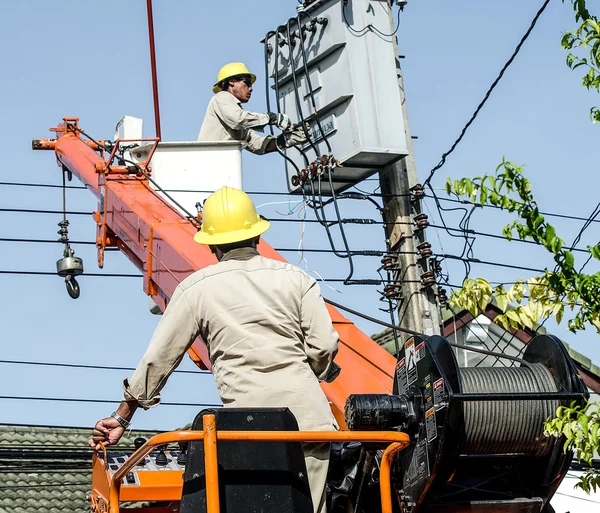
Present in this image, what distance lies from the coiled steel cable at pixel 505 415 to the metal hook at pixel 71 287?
6.18 m

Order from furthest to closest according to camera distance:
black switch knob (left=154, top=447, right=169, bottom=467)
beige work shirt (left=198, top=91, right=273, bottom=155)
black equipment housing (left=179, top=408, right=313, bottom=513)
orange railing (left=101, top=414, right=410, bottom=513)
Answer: beige work shirt (left=198, top=91, right=273, bottom=155) < black switch knob (left=154, top=447, right=169, bottom=467) < black equipment housing (left=179, top=408, right=313, bottom=513) < orange railing (left=101, top=414, right=410, bottom=513)

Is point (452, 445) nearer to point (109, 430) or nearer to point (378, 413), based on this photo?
point (378, 413)

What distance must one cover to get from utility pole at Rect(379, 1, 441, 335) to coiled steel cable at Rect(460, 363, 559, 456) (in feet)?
15.4

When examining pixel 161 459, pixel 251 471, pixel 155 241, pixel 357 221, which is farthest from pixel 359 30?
pixel 251 471

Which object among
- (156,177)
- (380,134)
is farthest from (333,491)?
(380,134)

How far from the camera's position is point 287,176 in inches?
461

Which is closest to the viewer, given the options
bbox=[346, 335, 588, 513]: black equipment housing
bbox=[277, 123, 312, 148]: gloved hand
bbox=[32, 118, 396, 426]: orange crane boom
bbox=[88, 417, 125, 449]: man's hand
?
bbox=[88, 417, 125, 449]: man's hand

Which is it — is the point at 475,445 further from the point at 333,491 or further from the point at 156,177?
the point at 156,177

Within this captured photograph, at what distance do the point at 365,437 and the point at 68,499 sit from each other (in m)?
10.3

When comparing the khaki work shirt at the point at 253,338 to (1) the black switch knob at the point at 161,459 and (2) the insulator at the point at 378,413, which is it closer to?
(2) the insulator at the point at 378,413

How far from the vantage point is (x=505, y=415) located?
18.4ft

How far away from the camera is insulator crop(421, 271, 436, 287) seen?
10664 millimetres

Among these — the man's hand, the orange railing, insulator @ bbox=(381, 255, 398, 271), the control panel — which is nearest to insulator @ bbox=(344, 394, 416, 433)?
the orange railing

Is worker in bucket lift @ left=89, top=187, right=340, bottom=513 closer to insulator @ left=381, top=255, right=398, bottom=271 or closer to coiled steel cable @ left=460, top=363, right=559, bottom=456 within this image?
coiled steel cable @ left=460, top=363, right=559, bottom=456
